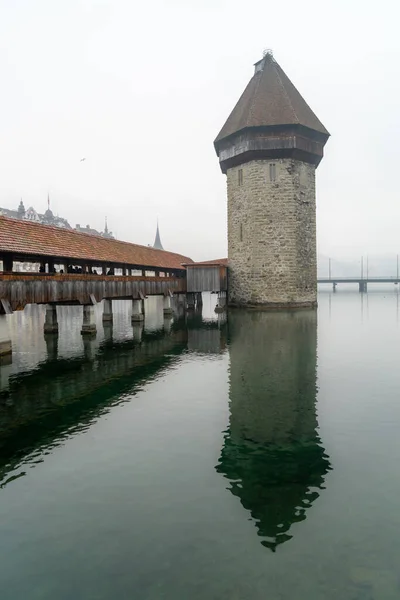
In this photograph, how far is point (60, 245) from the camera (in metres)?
16.6

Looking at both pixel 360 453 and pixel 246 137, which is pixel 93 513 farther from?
pixel 246 137

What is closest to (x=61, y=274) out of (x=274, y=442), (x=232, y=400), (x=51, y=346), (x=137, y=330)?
(x=51, y=346)

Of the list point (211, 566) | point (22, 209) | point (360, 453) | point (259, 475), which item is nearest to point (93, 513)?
point (211, 566)

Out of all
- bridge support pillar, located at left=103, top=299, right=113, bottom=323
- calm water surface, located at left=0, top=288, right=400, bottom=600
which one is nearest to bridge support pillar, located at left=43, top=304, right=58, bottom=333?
bridge support pillar, located at left=103, top=299, right=113, bottom=323

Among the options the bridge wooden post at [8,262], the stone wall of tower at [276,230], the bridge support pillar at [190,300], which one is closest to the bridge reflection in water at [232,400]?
the bridge wooden post at [8,262]

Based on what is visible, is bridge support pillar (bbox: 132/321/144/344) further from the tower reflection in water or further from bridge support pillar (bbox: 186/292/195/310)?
bridge support pillar (bbox: 186/292/195/310)

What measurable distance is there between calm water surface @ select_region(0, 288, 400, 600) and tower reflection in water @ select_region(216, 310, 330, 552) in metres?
0.03

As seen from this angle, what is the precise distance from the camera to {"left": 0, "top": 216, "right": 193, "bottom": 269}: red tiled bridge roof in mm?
13953

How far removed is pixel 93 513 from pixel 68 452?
193 cm

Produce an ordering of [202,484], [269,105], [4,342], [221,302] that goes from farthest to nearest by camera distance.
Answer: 1. [221,302]
2. [269,105]
3. [4,342]
4. [202,484]

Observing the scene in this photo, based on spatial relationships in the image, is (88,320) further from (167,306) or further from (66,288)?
(167,306)

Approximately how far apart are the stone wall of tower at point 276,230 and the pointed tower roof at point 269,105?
2.96 m

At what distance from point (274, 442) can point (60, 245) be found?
44.4 ft

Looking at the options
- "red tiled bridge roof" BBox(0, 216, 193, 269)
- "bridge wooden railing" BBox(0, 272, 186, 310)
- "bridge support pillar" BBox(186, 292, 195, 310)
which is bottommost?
"bridge support pillar" BBox(186, 292, 195, 310)
